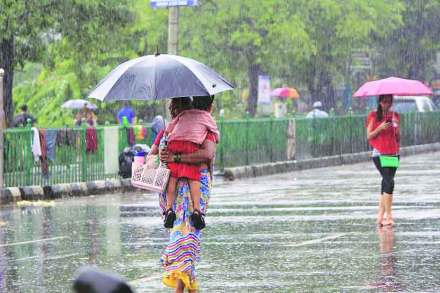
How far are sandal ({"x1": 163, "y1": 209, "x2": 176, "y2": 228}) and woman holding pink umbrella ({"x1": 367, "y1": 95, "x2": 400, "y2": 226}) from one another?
21.9 feet

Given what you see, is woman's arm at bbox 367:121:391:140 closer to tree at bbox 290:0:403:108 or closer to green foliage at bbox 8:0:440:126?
green foliage at bbox 8:0:440:126

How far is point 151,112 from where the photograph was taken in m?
42.0

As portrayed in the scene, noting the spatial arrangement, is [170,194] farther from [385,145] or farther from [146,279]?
[385,145]

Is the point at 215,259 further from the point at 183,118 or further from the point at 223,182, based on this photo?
the point at 223,182

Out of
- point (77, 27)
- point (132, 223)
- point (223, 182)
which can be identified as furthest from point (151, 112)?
point (132, 223)

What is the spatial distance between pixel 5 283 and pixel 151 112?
32.0 meters

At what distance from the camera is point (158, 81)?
27.9 feet

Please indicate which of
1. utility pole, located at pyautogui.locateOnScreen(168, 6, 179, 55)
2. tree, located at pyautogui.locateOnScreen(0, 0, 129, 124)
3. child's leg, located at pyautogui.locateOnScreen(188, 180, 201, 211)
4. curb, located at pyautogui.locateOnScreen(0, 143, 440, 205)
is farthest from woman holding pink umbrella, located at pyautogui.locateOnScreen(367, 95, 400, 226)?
tree, located at pyautogui.locateOnScreen(0, 0, 129, 124)

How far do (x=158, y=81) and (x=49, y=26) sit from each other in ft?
65.3

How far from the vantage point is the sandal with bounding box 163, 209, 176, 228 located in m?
8.39

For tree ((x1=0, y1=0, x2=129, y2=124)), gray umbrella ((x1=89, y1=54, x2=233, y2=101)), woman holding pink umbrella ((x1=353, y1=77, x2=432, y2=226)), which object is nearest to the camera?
gray umbrella ((x1=89, y1=54, x2=233, y2=101))

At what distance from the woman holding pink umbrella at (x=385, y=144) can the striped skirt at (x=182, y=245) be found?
660 centimetres

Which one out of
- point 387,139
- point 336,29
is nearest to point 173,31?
point 387,139

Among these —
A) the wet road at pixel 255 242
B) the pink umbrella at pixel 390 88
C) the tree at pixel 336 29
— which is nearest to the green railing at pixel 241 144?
the wet road at pixel 255 242
